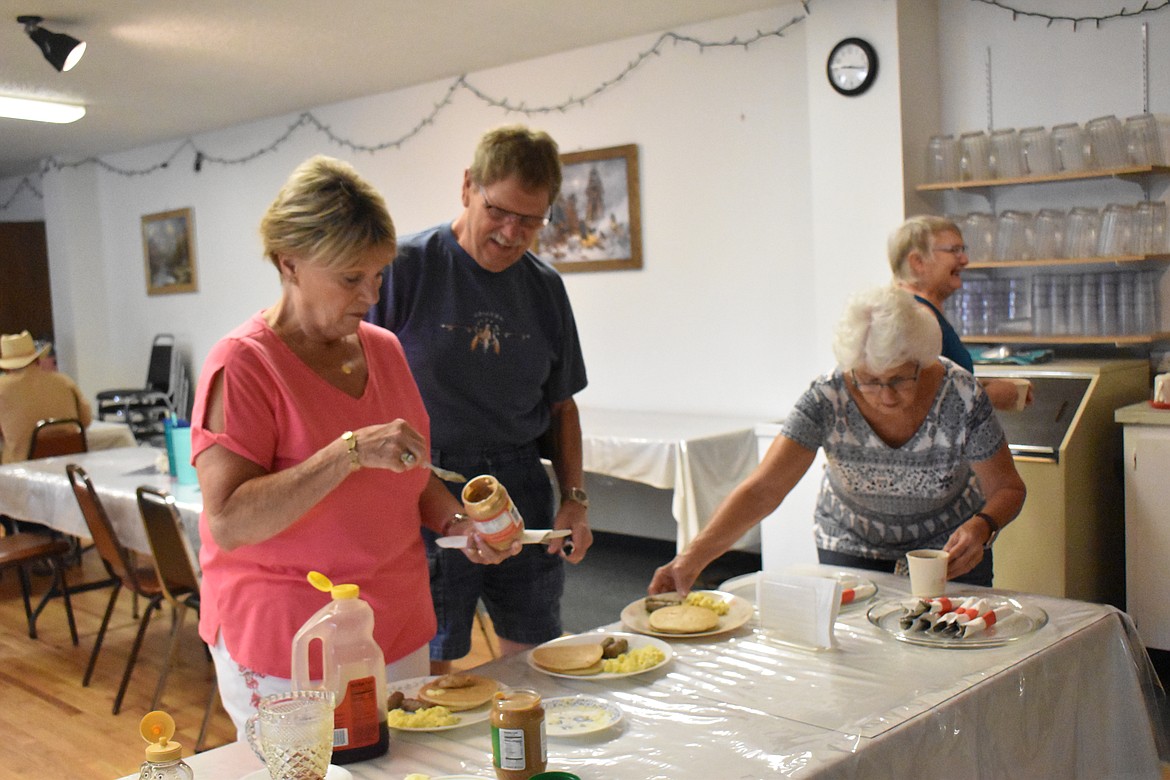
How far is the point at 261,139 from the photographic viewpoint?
27.1 feet

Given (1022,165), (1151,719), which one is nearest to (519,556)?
(1151,719)

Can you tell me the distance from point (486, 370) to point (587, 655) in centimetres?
70

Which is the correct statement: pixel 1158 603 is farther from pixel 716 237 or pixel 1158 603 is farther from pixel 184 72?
pixel 184 72

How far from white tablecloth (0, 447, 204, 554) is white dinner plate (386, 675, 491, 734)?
230 centimetres

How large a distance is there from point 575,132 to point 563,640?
15.4ft

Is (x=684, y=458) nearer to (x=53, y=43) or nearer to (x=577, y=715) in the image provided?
(x=577, y=715)

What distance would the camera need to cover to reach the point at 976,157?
4.50 metres

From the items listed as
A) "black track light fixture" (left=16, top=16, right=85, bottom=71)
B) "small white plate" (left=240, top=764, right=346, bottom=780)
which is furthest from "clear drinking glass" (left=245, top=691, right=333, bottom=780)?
"black track light fixture" (left=16, top=16, right=85, bottom=71)

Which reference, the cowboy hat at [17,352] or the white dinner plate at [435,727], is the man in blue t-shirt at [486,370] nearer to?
the white dinner plate at [435,727]

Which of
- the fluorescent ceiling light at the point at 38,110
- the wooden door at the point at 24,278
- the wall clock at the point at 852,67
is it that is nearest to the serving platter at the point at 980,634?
the wall clock at the point at 852,67

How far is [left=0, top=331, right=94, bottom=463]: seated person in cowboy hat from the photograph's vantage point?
18.7ft

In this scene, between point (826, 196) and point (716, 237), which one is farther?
point (716, 237)

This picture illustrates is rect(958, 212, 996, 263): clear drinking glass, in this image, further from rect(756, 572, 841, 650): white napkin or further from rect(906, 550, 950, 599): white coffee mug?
rect(756, 572, 841, 650): white napkin

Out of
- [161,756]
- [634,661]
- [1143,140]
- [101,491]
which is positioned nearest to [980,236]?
[1143,140]
